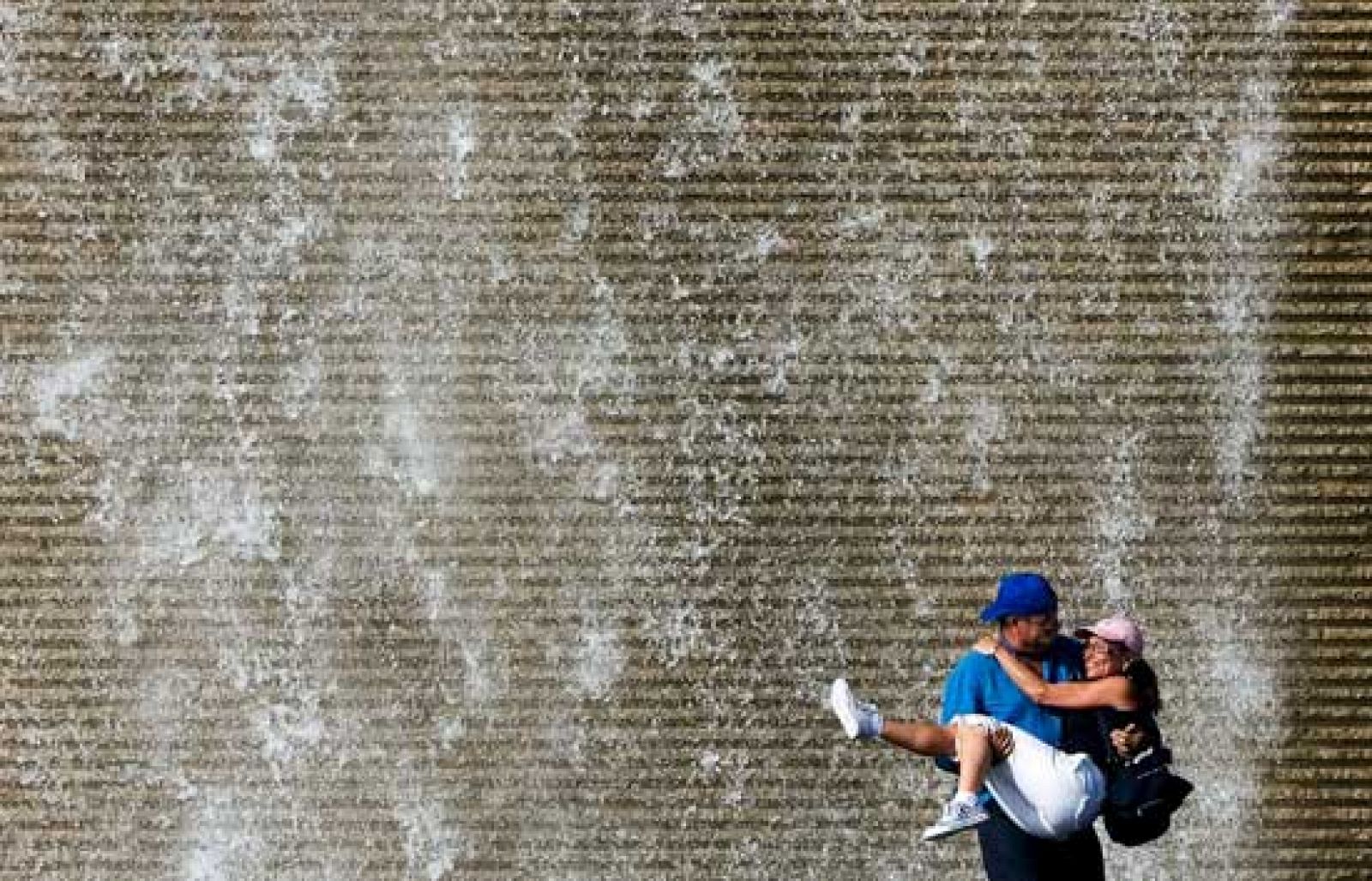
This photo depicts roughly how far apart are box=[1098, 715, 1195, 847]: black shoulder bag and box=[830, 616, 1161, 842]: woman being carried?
0.04 feet

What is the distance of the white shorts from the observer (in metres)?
1.85

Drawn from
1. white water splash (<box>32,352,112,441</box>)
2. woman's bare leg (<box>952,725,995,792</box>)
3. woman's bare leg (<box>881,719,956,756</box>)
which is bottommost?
woman's bare leg (<box>952,725,995,792</box>)

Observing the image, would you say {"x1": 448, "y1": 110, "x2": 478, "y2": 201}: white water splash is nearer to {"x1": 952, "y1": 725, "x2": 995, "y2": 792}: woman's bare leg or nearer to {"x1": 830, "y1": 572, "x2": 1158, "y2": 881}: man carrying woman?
{"x1": 830, "y1": 572, "x2": 1158, "y2": 881}: man carrying woman

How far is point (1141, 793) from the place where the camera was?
182 centimetres

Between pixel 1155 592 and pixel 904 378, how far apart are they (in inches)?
18.8

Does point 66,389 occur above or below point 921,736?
above

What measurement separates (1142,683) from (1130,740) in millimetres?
70

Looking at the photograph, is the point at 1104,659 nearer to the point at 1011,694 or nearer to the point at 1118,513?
the point at 1011,694

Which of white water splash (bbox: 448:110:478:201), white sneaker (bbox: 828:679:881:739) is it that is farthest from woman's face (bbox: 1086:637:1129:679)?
white water splash (bbox: 448:110:478:201)

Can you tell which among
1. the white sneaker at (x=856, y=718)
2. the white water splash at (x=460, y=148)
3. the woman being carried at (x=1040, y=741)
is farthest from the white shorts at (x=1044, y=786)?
the white water splash at (x=460, y=148)

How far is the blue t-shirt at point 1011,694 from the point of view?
190cm

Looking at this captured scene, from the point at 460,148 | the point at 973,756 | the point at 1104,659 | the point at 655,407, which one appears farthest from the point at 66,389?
the point at 1104,659

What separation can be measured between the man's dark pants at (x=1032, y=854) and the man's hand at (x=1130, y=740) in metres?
0.11

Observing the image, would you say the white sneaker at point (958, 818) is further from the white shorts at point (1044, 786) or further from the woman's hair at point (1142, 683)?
the woman's hair at point (1142, 683)
